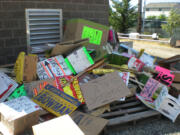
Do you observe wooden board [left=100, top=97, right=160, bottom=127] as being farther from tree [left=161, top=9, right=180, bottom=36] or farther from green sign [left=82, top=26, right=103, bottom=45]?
tree [left=161, top=9, right=180, bottom=36]

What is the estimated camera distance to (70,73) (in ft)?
13.4

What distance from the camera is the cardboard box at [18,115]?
253 cm

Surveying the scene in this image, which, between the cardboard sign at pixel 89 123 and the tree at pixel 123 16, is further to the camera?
the tree at pixel 123 16

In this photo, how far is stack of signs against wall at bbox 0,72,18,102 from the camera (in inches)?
131

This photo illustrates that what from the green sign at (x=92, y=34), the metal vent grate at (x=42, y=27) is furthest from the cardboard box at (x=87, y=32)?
the metal vent grate at (x=42, y=27)

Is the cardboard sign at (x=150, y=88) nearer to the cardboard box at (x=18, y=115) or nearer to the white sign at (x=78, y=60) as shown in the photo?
the white sign at (x=78, y=60)

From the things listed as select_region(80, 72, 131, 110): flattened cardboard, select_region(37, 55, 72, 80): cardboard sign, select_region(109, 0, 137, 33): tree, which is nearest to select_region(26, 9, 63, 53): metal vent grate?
select_region(37, 55, 72, 80): cardboard sign

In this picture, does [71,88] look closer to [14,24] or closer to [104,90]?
[104,90]

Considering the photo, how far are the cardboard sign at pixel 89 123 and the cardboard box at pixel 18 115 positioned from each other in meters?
0.64

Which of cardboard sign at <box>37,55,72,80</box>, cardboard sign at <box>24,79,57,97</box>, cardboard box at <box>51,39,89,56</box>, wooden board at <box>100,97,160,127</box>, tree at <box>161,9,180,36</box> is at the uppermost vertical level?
tree at <box>161,9,180,36</box>

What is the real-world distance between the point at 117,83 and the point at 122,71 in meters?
0.70

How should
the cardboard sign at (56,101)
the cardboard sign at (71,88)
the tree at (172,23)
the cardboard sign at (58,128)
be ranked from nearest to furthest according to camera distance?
the cardboard sign at (58,128), the cardboard sign at (56,101), the cardboard sign at (71,88), the tree at (172,23)

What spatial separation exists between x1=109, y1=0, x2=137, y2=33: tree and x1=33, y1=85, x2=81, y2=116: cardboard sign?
64.5ft

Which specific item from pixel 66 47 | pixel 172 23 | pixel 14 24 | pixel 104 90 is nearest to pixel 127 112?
pixel 104 90
